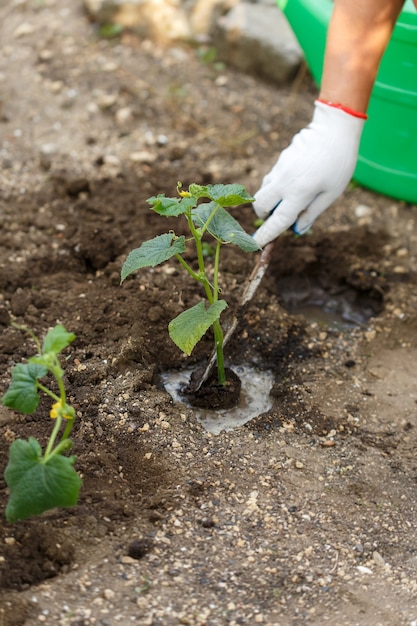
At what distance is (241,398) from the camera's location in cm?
224

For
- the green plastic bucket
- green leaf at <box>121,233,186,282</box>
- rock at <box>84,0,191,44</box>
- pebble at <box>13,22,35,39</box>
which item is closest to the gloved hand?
green leaf at <box>121,233,186,282</box>

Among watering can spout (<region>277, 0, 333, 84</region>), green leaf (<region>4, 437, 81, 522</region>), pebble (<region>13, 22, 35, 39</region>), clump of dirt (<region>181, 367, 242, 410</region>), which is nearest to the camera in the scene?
green leaf (<region>4, 437, 81, 522</region>)

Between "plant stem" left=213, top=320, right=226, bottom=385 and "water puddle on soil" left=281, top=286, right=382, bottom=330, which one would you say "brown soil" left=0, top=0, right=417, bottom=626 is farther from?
"plant stem" left=213, top=320, right=226, bottom=385

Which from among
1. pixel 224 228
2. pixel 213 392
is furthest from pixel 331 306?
pixel 224 228

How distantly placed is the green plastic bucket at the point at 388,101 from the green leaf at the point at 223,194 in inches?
43.8

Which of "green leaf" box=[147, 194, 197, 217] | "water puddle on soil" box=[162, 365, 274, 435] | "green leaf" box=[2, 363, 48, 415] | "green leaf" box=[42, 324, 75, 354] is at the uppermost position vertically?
"green leaf" box=[147, 194, 197, 217]

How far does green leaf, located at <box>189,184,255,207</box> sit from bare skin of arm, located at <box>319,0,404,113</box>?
20.1 inches

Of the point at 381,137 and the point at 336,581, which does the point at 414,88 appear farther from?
the point at 336,581

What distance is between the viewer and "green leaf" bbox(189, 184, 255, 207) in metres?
1.81

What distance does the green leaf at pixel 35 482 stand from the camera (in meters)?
1.54

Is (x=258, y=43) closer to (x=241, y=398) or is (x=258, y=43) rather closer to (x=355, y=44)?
(x=355, y=44)

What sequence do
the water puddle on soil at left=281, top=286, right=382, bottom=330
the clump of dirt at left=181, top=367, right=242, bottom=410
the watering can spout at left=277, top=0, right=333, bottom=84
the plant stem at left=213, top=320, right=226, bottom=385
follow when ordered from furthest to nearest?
the watering can spout at left=277, top=0, right=333, bottom=84 → the water puddle on soil at left=281, top=286, right=382, bottom=330 → the clump of dirt at left=181, top=367, right=242, bottom=410 → the plant stem at left=213, top=320, right=226, bottom=385

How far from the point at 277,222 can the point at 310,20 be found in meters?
0.96

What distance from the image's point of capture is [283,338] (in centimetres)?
238
